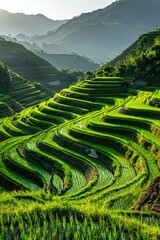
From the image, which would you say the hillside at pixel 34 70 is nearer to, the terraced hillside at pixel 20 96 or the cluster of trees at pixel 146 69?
the terraced hillside at pixel 20 96

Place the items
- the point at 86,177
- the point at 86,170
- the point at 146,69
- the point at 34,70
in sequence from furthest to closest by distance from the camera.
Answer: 1. the point at 34,70
2. the point at 146,69
3. the point at 86,170
4. the point at 86,177

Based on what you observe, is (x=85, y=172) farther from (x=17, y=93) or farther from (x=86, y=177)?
(x=17, y=93)

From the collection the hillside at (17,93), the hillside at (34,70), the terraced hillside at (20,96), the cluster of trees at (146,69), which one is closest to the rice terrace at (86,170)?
the cluster of trees at (146,69)

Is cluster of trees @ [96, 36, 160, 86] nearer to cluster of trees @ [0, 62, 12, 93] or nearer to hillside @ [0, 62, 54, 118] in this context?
hillside @ [0, 62, 54, 118]

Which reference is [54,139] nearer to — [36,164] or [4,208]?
[36,164]

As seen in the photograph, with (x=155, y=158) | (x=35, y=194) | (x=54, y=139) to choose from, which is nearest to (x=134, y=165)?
(x=155, y=158)

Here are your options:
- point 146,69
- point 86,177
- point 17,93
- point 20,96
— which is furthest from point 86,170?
point 17,93
